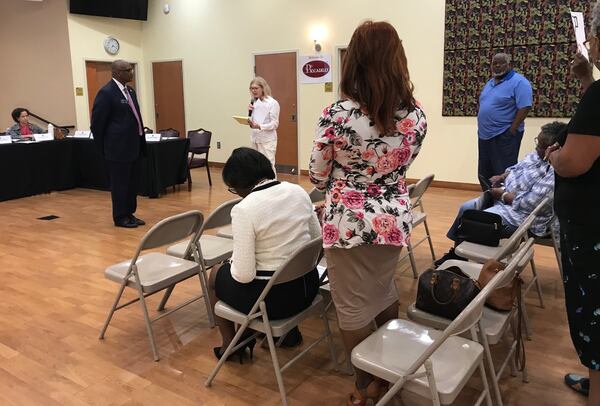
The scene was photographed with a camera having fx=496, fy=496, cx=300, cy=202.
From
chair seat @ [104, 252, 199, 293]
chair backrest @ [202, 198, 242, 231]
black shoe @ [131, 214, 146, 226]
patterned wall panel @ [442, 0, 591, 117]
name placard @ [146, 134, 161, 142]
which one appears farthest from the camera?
name placard @ [146, 134, 161, 142]

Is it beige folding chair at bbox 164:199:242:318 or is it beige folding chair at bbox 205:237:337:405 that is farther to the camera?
beige folding chair at bbox 164:199:242:318

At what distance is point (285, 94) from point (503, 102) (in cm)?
415

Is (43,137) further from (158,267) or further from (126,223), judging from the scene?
(158,267)

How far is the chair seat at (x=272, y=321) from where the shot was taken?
200 centimetres

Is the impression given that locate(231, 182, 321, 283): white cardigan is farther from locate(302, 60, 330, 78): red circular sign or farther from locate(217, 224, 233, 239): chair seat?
locate(302, 60, 330, 78): red circular sign

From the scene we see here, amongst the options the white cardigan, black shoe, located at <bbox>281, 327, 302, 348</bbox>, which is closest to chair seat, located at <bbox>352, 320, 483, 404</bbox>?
the white cardigan

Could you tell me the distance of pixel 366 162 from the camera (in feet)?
5.65

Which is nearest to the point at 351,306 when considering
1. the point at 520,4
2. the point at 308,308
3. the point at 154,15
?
the point at 308,308

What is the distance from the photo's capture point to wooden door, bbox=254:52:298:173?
8062 mm

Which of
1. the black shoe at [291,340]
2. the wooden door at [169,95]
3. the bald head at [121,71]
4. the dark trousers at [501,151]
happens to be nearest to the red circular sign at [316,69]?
the wooden door at [169,95]

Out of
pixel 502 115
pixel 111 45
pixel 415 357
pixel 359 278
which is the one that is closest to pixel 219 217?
pixel 359 278

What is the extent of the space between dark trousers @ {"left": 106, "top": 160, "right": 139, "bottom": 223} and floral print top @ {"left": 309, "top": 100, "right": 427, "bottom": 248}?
143 inches

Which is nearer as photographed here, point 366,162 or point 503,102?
point 366,162

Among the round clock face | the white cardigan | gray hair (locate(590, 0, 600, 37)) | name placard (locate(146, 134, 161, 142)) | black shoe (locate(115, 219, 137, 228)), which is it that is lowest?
black shoe (locate(115, 219, 137, 228))
